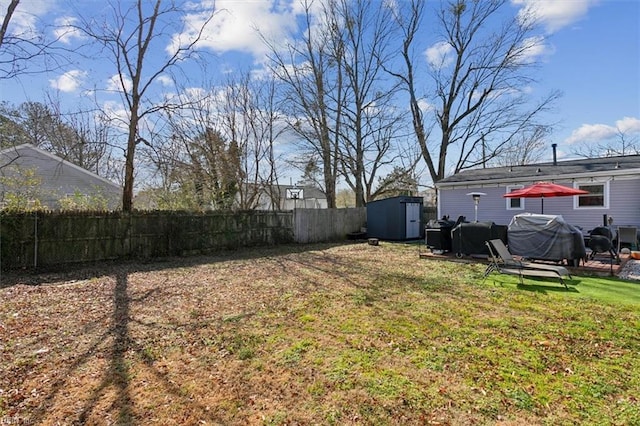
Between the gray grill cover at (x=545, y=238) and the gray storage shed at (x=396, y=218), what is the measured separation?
21.6 ft

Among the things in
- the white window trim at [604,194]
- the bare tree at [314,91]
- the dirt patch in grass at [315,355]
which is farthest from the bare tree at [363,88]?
the dirt patch in grass at [315,355]

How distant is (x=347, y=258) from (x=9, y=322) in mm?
7122

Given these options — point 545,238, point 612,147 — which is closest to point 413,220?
point 545,238

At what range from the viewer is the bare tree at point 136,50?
9.66m

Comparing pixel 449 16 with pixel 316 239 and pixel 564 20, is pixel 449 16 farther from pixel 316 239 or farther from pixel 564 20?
pixel 316 239

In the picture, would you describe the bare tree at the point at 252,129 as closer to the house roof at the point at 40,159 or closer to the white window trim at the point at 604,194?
the house roof at the point at 40,159

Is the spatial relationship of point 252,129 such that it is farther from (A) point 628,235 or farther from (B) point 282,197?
(A) point 628,235

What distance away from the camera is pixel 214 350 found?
3.48m

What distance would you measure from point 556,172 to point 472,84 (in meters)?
9.55

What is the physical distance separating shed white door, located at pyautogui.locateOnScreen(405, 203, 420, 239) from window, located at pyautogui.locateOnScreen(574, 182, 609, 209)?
568 cm

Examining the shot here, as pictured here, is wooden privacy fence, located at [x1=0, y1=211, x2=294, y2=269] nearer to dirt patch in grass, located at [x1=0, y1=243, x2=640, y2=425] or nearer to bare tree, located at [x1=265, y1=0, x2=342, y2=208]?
dirt patch in grass, located at [x1=0, y1=243, x2=640, y2=425]

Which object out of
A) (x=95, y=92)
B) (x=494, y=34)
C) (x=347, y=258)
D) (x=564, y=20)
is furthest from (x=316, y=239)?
(x=494, y=34)

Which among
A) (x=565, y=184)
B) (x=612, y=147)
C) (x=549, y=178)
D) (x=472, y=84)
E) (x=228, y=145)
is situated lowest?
(x=565, y=184)

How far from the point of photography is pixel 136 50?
992 centimetres
